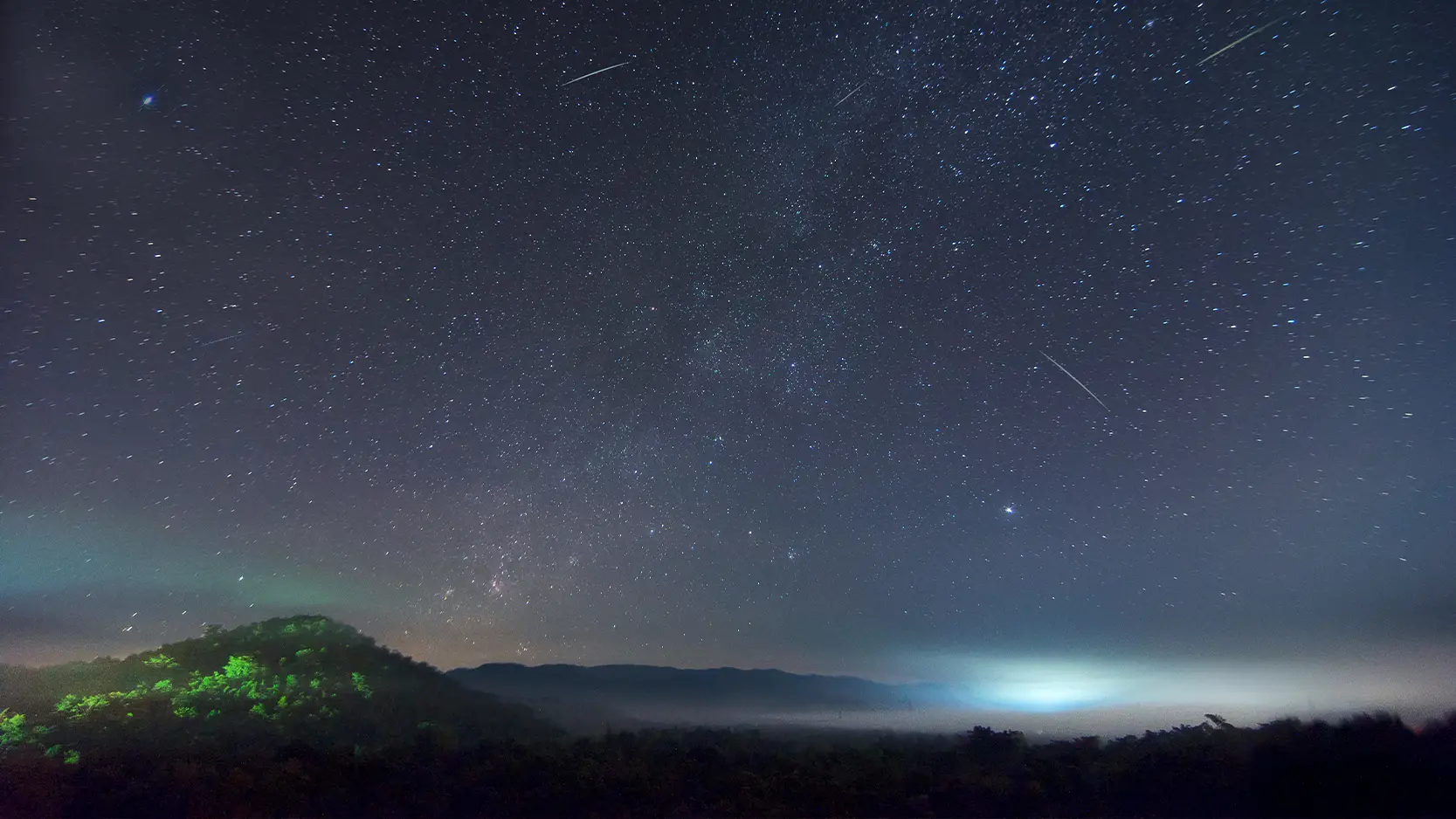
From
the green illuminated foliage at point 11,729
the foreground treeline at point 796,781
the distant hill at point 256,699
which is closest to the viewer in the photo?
the foreground treeline at point 796,781

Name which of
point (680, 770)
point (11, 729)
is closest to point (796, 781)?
point (680, 770)

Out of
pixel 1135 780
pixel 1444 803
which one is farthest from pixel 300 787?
pixel 1444 803

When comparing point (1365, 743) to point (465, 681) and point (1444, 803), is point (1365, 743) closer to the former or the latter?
point (1444, 803)

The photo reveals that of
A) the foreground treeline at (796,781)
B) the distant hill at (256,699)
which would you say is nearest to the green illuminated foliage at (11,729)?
the distant hill at (256,699)

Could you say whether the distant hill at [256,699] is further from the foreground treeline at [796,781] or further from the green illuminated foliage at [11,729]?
the foreground treeline at [796,781]

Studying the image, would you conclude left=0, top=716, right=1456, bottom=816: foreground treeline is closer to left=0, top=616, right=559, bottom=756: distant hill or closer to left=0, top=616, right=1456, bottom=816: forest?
left=0, top=616, right=1456, bottom=816: forest

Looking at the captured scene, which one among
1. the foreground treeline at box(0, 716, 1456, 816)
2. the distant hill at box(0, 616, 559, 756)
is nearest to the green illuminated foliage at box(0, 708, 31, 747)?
the distant hill at box(0, 616, 559, 756)
